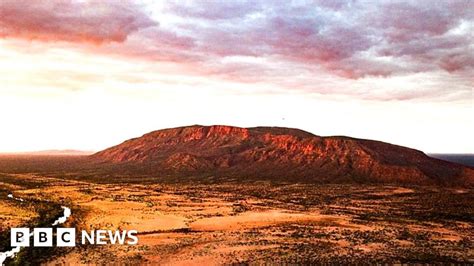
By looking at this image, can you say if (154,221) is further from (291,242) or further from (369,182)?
(369,182)

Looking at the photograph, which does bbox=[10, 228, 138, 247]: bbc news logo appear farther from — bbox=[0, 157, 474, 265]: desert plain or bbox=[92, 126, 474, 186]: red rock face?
bbox=[92, 126, 474, 186]: red rock face

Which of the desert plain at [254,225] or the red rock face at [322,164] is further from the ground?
the red rock face at [322,164]

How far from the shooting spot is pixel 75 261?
124 ft

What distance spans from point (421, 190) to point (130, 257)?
91695mm

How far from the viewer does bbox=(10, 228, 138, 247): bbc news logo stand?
146ft

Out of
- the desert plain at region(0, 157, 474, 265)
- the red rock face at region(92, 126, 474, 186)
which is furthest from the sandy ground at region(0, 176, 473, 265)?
the red rock face at region(92, 126, 474, 186)

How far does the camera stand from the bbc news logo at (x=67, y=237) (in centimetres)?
4441

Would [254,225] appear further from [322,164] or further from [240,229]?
[322,164]

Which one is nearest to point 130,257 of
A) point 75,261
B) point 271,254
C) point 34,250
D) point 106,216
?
point 75,261

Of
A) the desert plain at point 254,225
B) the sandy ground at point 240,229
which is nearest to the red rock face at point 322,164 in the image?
the desert plain at point 254,225

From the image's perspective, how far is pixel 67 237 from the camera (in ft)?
156

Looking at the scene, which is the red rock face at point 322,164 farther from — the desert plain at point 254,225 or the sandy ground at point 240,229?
the sandy ground at point 240,229

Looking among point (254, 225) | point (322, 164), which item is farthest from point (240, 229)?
point (322, 164)

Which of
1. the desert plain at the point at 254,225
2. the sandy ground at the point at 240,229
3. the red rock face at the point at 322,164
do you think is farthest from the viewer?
the red rock face at the point at 322,164
